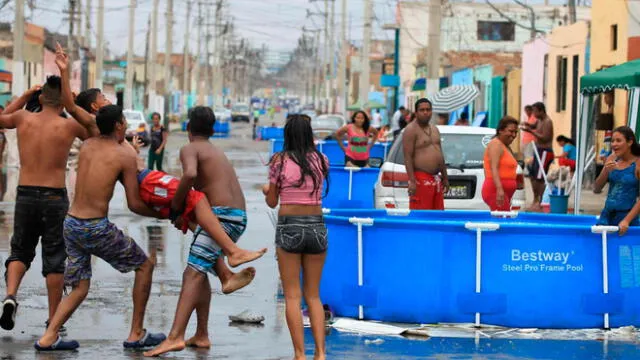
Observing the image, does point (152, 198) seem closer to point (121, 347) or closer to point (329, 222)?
point (121, 347)

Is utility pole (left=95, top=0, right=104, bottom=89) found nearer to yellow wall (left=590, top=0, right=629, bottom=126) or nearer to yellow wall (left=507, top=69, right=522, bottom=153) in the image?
yellow wall (left=507, top=69, right=522, bottom=153)

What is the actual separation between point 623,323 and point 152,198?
12.3 feet

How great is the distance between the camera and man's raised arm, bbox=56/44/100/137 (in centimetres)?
928

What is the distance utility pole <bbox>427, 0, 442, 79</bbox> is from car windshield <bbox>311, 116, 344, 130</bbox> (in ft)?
52.8

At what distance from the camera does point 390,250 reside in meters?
9.94

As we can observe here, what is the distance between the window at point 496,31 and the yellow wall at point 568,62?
4358 centimetres

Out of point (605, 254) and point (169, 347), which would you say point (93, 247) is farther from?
point (605, 254)

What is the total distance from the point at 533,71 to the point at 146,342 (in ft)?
111

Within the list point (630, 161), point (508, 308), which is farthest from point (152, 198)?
point (630, 161)

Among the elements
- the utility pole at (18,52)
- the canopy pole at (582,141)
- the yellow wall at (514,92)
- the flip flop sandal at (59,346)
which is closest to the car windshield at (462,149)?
the canopy pole at (582,141)

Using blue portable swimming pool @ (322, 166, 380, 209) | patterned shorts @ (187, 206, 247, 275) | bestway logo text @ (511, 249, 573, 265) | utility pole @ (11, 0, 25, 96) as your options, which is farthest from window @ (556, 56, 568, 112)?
patterned shorts @ (187, 206, 247, 275)

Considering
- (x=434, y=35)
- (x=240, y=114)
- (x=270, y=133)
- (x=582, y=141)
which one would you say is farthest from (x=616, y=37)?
(x=240, y=114)

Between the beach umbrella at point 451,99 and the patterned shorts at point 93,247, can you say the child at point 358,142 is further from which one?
the patterned shorts at point 93,247

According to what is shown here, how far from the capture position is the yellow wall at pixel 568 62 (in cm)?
3459
